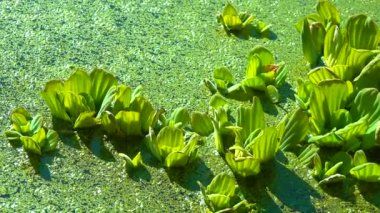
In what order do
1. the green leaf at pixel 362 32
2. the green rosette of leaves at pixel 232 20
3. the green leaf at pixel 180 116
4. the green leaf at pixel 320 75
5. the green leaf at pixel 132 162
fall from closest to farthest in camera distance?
the green leaf at pixel 132 162 → the green leaf at pixel 180 116 → the green leaf at pixel 320 75 → the green leaf at pixel 362 32 → the green rosette of leaves at pixel 232 20

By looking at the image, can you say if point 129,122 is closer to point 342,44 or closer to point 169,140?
point 169,140

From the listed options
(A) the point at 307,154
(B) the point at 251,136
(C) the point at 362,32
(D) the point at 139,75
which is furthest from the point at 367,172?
(D) the point at 139,75

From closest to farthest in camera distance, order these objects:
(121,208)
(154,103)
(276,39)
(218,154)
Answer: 1. (121,208)
2. (218,154)
3. (154,103)
4. (276,39)

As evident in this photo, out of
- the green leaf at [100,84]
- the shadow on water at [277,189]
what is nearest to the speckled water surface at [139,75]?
the shadow on water at [277,189]

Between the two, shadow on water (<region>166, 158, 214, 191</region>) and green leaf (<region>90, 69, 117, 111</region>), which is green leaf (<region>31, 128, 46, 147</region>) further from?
shadow on water (<region>166, 158, 214, 191</region>)

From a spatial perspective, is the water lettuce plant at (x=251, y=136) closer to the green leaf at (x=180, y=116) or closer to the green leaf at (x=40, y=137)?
the green leaf at (x=180, y=116)

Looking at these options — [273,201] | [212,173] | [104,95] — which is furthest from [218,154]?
[104,95]

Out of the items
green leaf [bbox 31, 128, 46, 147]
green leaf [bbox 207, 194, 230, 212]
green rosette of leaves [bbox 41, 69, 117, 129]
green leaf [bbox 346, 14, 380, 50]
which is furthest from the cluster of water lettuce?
green leaf [bbox 31, 128, 46, 147]

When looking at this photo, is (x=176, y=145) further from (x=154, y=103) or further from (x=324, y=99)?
(x=324, y=99)
